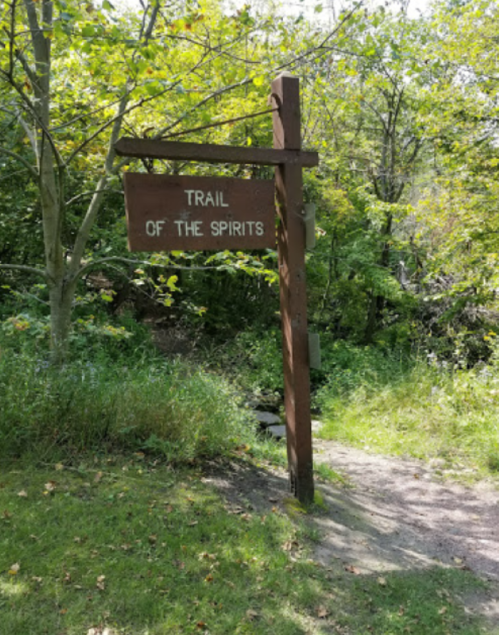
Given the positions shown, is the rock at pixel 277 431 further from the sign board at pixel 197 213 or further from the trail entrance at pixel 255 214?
the sign board at pixel 197 213

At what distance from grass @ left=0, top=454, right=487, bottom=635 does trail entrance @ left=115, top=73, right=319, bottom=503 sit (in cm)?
88

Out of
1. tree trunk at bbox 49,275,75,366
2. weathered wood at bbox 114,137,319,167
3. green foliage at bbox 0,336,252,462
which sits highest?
weathered wood at bbox 114,137,319,167

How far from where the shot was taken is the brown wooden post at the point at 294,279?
12.8 ft

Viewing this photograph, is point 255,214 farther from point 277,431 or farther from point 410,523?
point 277,431

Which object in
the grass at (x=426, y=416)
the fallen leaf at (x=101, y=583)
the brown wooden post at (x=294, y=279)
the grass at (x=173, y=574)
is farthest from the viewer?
the grass at (x=426, y=416)

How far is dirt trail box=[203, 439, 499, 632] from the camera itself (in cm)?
350

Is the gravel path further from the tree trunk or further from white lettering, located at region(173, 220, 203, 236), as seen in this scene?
the tree trunk

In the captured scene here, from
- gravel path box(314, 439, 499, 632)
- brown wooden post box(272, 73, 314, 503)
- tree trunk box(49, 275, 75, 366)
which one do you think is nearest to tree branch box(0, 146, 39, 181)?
tree trunk box(49, 275, 75, 366)

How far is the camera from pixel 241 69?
517 cm

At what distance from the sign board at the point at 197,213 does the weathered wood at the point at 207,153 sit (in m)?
0.17

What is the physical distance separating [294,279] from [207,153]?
116 cm

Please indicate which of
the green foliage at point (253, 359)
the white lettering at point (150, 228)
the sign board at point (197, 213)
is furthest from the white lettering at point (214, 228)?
the green foliage at point (253, 359)

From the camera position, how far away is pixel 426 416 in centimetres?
727

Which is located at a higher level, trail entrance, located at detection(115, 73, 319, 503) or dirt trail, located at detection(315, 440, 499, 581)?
trail entrance, located at detection(115, 73, 319, 503)
